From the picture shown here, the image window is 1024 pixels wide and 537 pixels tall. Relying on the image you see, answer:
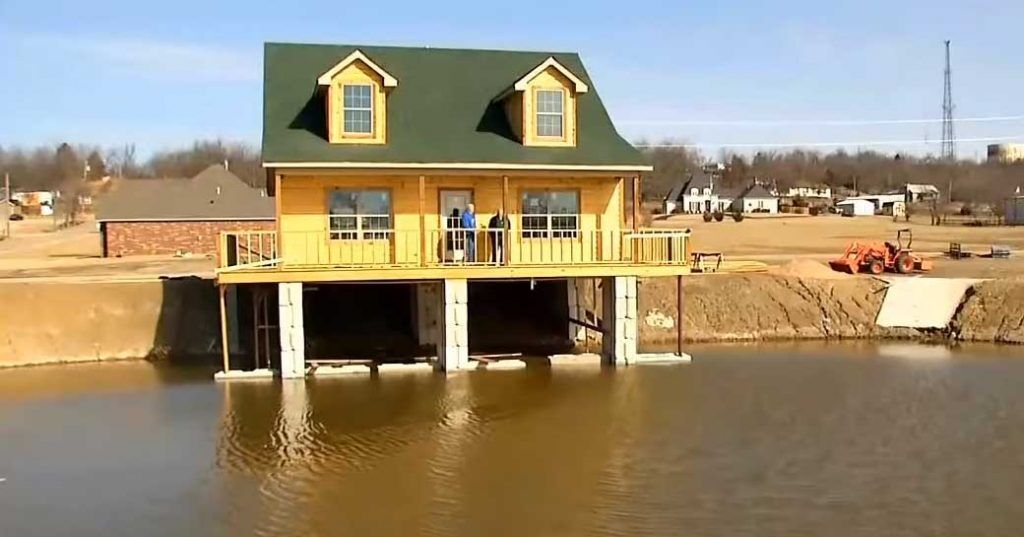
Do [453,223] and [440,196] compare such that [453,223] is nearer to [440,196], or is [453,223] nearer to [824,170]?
[440,196]

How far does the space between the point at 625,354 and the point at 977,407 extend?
27.1 feet

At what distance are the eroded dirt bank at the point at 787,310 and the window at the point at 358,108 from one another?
1066cm

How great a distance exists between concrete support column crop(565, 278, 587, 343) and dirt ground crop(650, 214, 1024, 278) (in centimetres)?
1499

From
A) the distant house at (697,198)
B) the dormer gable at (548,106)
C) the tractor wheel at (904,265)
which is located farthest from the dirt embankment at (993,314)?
the distant house at (697,198)

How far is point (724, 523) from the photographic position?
1302 cm

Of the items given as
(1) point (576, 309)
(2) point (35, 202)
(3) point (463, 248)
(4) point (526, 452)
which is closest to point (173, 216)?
(1) point (576, 309)

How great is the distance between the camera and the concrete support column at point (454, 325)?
24312 mm

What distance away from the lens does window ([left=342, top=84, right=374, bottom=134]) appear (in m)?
24.6

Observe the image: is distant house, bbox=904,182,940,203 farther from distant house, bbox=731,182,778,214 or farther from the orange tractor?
the orange tractor

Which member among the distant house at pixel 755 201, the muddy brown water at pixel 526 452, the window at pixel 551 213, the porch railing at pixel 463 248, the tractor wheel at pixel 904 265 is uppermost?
the distant house at pixel 755 201

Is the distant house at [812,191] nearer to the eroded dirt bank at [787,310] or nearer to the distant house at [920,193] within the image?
the distant house at [920,193]

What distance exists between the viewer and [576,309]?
1148 inches

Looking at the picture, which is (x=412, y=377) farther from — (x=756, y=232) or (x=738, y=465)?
(x=756, y=232)

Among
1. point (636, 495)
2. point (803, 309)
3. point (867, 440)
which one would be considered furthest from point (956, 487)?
point (803, 309)
